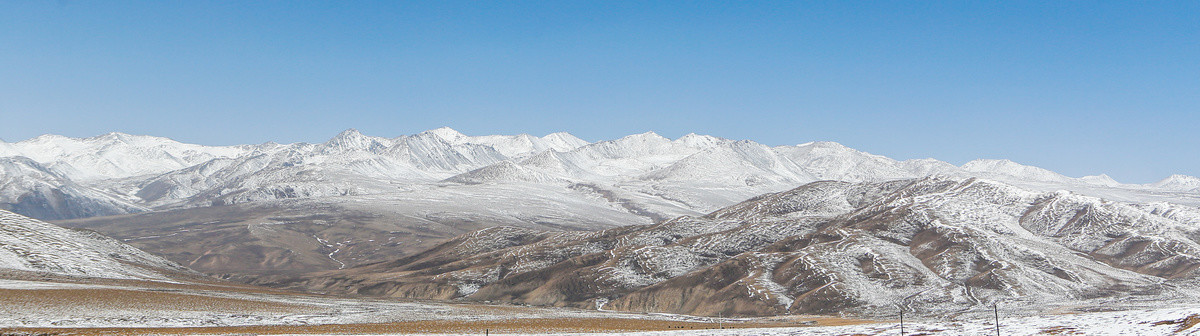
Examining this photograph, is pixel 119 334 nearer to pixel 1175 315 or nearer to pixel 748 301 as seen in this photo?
pixel 1175 315

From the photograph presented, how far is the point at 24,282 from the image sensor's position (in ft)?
382

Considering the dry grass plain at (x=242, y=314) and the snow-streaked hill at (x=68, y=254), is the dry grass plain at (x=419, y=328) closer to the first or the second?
the dry grass plain at (x=242, y=314)

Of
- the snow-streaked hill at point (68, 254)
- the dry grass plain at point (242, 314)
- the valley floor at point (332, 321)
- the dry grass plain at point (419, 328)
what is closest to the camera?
the valley floor at point (332, 321)

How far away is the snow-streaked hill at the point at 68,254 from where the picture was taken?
14588 cm

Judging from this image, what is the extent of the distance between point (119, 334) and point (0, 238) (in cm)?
9955

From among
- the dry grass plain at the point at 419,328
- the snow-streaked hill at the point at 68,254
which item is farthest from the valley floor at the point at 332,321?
the snow-streaked hill at the point at 68,254

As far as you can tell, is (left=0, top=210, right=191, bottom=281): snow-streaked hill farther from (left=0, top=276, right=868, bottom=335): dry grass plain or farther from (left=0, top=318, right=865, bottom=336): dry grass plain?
(left=0, top=318, right=865, bottom=336): dry grass plain

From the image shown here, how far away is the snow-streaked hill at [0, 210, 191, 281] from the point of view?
14588cm

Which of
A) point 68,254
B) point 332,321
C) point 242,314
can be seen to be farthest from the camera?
point 68,254

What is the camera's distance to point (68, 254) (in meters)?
161

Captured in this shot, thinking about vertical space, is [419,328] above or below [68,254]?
below

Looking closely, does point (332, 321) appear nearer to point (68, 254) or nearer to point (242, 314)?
point (242, 314)

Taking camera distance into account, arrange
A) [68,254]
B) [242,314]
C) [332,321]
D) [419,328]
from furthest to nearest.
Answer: [68,254]
[242,314]
[332,321]
[419,328]

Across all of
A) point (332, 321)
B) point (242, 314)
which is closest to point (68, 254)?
point (242, 314)
